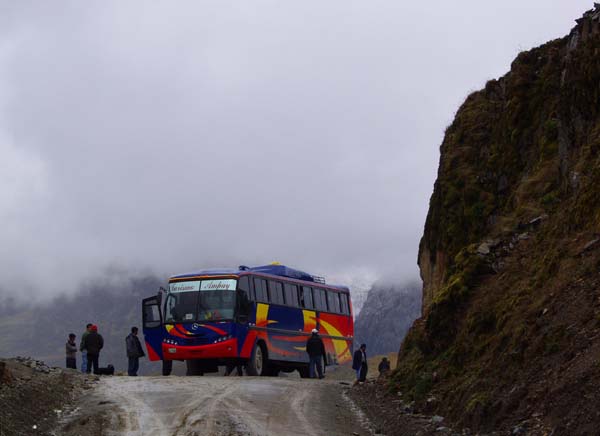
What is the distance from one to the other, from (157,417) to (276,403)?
4.03 metres

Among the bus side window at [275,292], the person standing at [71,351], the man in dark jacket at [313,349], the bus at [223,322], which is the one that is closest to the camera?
the bus at [223,322]

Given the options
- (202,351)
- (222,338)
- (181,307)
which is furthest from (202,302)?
(202,351)

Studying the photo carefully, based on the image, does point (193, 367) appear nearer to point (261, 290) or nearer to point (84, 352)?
point (261, 290)

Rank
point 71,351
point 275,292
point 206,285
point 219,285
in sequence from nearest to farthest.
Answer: point 219,285 → point 206,285 → point 71,351 → point 275,292

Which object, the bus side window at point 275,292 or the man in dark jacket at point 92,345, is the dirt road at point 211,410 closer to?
the man in dark jacket at point 92,345

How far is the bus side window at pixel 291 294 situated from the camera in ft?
124

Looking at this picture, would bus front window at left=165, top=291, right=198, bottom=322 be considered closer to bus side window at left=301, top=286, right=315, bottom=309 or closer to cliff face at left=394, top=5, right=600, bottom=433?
bus side window at left=301, top=286, right=315, bottom=309

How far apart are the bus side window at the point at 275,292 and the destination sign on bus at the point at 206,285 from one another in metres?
3.07

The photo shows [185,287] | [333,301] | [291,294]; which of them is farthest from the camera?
[333,301]

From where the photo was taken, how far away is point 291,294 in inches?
1506

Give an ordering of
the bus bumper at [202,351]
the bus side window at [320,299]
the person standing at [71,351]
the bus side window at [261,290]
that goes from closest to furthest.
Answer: the bus bumper at [202,351] → the person standing at [71,351] → the bus side window at [261,290] → the bus side window at [320,299]

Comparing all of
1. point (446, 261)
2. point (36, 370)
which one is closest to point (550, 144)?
point (446, 261)

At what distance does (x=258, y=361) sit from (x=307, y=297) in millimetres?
6205

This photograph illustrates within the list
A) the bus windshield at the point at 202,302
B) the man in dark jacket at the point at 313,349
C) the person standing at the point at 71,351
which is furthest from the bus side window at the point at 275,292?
the person standing at the point at 71,351
